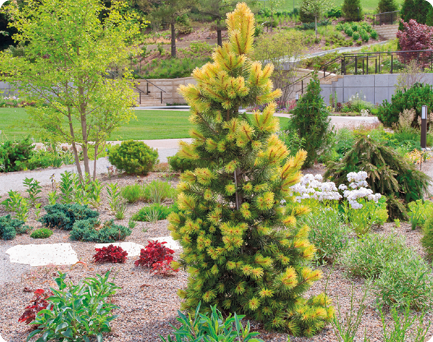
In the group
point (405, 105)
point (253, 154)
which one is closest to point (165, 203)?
point (253, 154)

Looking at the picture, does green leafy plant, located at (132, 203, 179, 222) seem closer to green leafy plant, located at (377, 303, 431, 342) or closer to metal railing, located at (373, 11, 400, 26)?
green leafy plant, located at (377, 303, 431, 342)

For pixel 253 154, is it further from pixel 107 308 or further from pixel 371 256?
pixel 371 256

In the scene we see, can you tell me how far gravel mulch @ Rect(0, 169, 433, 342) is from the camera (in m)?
2.81

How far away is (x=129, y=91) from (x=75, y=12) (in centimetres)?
152

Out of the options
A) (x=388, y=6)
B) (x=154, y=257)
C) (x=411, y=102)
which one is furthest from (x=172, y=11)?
(x=154, y=257)

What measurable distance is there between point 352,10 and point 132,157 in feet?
143

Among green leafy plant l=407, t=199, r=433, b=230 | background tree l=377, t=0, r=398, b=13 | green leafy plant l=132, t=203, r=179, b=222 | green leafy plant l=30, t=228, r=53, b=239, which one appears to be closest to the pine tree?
green leafy plant l=407, t=199, r=433, b=230

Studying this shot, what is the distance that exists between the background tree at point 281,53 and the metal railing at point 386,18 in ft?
79.2

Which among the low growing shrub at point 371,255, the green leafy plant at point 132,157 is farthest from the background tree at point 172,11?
the low growing shrub at point 371,255

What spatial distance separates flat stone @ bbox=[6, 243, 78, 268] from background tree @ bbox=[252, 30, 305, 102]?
21.2 metres

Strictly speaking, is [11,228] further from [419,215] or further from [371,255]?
[419,215]

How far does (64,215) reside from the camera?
17.9ft

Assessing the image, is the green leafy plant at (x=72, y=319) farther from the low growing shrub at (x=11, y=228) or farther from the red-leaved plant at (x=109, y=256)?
the low growing shrub at (x=11, y=228)

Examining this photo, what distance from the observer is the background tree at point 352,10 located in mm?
44750
